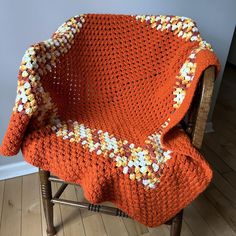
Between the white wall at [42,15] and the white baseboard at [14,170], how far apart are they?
24 mm

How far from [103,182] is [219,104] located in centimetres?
154

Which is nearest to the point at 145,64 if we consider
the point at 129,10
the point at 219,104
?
the point at 129,10

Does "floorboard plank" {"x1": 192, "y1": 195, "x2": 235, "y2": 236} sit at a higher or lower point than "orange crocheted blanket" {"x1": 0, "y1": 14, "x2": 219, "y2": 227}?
lower

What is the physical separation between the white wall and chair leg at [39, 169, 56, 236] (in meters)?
0.40

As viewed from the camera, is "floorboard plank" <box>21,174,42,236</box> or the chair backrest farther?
"floorboard plank" <box>21,174,42,236</box>

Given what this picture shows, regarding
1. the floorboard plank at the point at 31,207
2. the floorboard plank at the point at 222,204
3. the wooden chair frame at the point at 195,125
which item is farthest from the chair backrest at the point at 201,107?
the floorboard plank at the point at 31,207

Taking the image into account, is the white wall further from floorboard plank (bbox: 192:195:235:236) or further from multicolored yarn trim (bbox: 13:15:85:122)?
floorboard plank (bbox: 192:195:235:236)

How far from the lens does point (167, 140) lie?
744 millimetres

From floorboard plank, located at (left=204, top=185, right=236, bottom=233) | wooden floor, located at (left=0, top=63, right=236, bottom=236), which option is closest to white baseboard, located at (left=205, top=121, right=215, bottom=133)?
wooden floor, located at (left=0, top=63, right=236, bottom=236)

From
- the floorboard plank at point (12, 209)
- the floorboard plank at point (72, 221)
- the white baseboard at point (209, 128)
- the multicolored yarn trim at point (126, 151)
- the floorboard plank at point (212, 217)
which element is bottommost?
the floorboard plank at point (12, 209)

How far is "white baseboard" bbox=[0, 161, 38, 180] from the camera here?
1272 millimetres

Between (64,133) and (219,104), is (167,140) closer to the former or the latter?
(64,133)

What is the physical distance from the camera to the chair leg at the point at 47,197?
2.94 feet

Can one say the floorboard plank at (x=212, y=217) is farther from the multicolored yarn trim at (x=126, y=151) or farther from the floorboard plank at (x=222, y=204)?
the multicolored yarn trim at (x=126, y=151)
